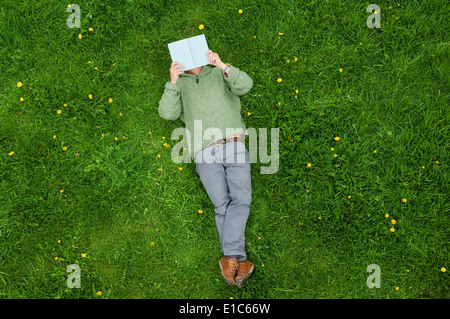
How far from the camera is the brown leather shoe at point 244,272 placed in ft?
9.27

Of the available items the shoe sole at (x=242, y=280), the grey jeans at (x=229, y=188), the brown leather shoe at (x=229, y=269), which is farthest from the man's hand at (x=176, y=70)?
the shoe sole at (x=242, y=280)

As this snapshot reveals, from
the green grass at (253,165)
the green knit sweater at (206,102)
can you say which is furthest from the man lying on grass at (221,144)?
the green grass at (253,165)

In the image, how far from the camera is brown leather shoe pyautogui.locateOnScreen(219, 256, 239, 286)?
9.34 feet

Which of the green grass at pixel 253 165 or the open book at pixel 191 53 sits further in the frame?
the green grass at pixel 253 165

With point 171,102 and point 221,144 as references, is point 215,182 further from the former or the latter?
point 171,102

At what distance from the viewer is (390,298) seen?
9.68 ft

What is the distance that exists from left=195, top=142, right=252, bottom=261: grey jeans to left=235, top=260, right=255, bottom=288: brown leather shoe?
2.7 inches

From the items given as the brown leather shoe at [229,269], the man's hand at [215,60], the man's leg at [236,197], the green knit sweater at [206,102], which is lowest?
the brown leather shoe at [229,269]

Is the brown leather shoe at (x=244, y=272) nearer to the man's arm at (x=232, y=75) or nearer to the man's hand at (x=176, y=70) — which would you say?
the man's arm at (x=232, y=75)

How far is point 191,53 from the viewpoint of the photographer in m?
2.82

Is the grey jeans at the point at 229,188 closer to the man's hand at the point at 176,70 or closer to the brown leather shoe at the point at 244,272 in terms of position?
the brown leather shoe at the point at 244,272

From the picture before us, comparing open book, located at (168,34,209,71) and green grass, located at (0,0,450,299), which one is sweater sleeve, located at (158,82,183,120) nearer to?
open book, located at (168,34,209,71)

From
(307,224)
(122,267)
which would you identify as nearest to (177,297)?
(122,267)

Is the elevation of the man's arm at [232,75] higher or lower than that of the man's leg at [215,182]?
higher
